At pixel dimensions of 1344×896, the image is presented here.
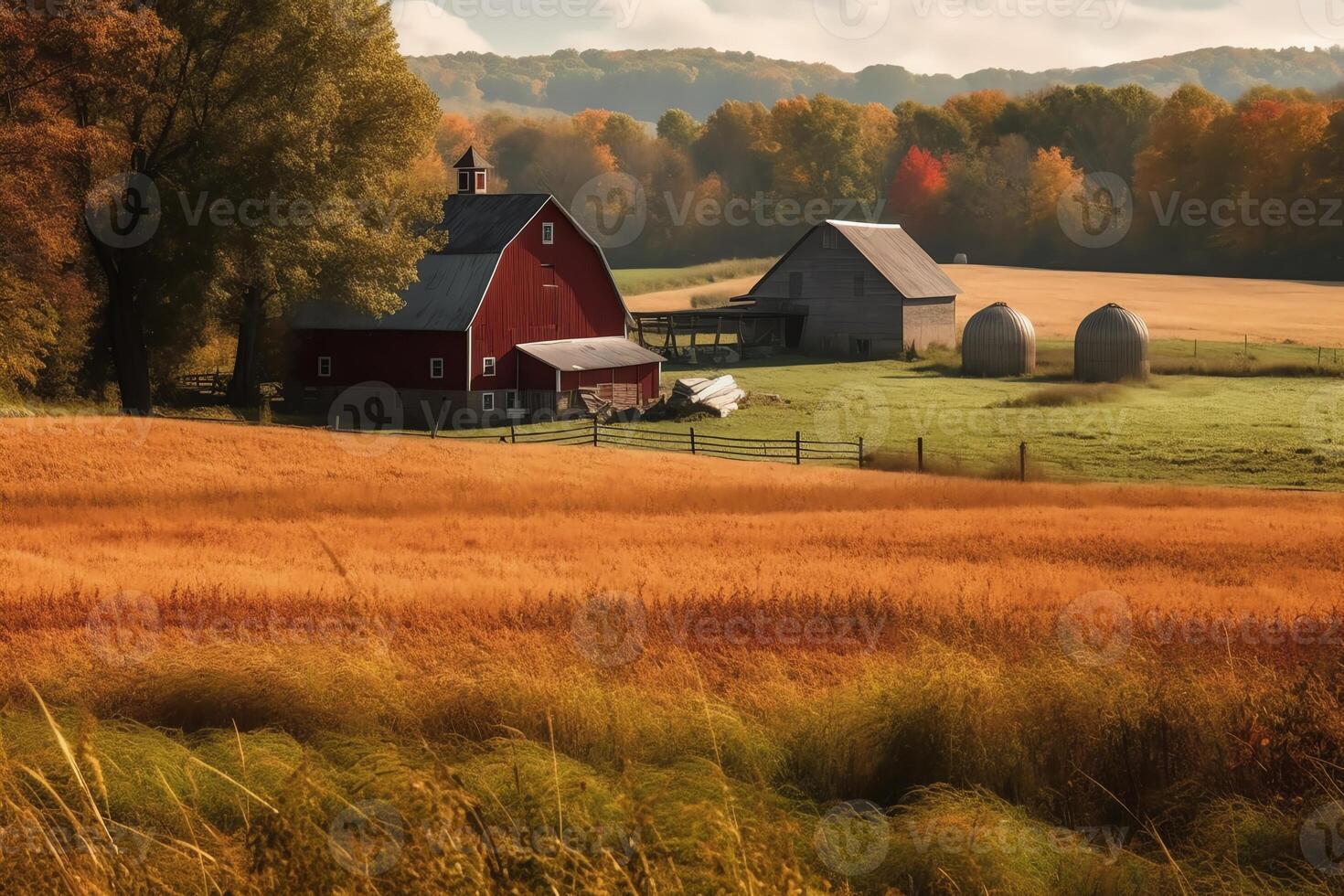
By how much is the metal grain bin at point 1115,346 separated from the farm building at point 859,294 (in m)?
15.1

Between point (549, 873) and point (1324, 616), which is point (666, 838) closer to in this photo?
point (549, 873)

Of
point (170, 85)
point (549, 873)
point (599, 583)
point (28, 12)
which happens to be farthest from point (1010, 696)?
point (170, 85)

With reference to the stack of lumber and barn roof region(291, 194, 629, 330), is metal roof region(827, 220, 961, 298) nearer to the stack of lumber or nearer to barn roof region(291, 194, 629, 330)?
the stack of lumber

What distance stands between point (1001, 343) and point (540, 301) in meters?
21.5

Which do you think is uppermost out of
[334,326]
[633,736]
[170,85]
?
[170,85]

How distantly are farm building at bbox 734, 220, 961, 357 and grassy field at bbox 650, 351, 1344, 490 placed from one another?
20.8 feet

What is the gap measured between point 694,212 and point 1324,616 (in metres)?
131

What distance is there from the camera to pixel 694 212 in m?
143

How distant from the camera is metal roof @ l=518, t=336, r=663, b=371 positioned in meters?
51.8

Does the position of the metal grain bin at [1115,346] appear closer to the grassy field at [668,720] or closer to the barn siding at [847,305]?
the barn siding at [847,305]

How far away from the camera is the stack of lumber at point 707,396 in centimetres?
5153

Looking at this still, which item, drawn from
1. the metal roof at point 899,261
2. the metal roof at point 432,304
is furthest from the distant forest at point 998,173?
the metal roof at point 432,304

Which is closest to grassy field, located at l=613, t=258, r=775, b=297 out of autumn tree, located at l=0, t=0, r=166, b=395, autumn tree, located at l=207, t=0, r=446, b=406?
autumn tree, located at l=207, t=0, r=446, b=406

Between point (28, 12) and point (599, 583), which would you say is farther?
point (28, 12)
